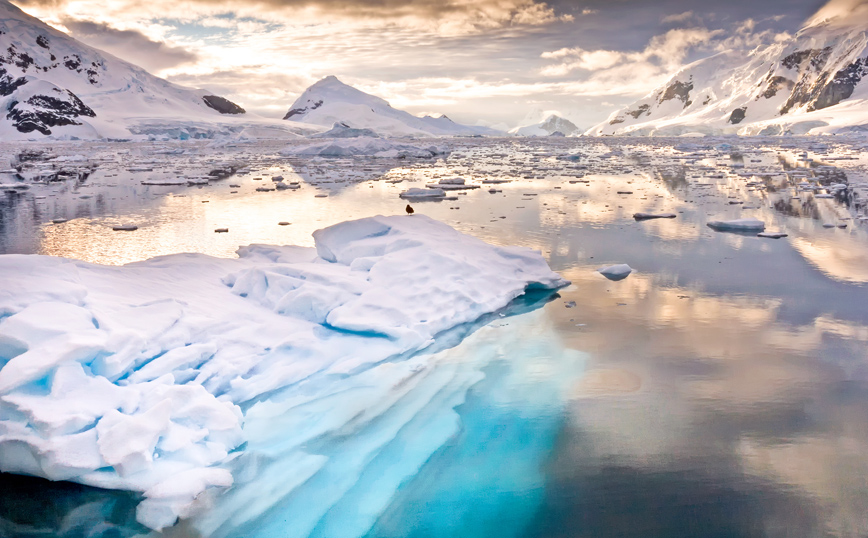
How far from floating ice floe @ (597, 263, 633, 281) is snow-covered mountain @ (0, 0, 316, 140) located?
85.6m

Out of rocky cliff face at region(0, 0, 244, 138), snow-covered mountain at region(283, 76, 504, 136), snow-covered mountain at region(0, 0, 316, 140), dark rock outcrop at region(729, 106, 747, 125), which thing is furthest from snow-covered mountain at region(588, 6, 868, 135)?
rocky cliff face at region(0, 0, 244, 138)

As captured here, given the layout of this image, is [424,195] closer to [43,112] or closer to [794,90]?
[43,112]

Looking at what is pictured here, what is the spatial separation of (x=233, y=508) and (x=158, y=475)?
0.51 meters

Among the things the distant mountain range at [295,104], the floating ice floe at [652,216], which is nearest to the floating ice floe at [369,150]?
the floating ice floe at [652,216]

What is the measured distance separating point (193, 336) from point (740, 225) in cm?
967

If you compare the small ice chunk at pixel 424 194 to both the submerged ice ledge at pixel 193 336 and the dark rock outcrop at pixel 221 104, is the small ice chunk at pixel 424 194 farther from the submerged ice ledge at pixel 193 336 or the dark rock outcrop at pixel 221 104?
the dark rock outcrop at pixel 221 104

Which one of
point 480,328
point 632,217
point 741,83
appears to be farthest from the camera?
point 741,83

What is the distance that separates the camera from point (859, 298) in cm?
697

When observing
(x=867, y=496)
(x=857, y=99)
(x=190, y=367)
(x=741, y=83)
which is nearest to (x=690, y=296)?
(x=867, y=496)

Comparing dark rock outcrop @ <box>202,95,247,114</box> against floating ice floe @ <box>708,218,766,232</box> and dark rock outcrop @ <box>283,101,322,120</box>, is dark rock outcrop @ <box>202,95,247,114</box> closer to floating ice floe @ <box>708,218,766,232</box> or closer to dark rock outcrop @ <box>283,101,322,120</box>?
dark rock outcrop @ <box>283,101,322,120</box>

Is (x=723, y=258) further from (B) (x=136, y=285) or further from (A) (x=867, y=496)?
(B) (x=136, y=285)

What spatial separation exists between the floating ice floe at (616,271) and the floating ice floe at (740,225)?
3.92m

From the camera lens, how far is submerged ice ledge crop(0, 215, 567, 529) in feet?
11.4

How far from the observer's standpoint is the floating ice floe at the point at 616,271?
8008 millimetres
